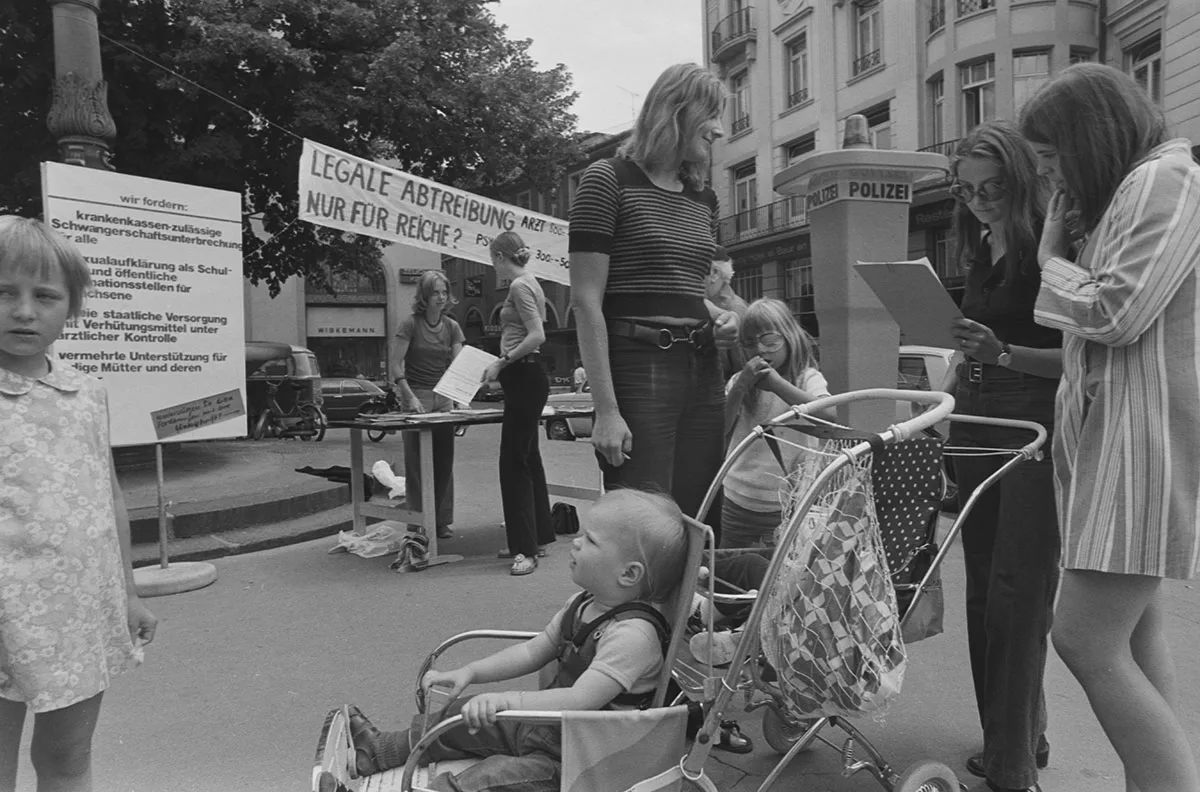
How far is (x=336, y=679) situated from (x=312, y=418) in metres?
13.4

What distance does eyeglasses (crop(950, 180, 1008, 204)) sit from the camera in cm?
250

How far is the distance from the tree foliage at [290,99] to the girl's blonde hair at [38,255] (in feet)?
34.4

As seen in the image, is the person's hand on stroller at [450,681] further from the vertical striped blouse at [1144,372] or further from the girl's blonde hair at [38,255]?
the vertical striped blouse at [1144,372]

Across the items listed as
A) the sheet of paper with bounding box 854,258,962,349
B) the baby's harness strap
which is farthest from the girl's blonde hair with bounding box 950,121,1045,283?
the baby's harness strap

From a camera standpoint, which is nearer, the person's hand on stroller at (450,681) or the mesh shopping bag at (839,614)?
the mesh shopping bag at (839,614)

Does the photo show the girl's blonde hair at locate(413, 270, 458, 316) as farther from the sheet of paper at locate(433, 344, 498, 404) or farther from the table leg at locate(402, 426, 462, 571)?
the table leg at locate(402, 426, 462, 571)

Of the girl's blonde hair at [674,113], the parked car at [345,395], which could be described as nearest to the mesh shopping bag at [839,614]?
the girl's blonde hair at [674,113]

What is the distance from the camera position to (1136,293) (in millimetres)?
1734

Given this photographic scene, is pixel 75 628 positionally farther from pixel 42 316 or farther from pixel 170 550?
pixel 170 550

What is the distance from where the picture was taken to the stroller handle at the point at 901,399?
199 cm

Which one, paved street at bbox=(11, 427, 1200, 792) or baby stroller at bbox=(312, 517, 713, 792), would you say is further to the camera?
paved street at bbox=(11, 427, 1200, 792)

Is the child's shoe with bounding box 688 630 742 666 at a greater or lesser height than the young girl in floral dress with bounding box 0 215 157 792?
lesser

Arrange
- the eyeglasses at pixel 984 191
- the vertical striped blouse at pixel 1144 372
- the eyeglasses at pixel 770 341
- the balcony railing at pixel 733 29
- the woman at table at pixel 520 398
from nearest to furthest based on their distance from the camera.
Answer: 1. the vertical striped blouse at pixel 1144 372
2. the eyeglasses at pixel 984 191
3. the eyeglasses at pixel 770 341
4. the woman at table at pixel 520 398
5. the balcony railing at pixel 733 29

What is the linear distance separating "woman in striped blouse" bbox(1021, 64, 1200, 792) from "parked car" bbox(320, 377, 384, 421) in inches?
779
